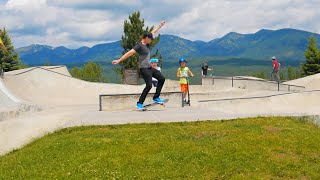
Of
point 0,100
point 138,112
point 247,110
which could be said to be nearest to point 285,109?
point 247,110

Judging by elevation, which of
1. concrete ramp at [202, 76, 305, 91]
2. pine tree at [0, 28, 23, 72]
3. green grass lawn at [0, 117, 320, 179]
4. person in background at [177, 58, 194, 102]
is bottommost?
green grass lawn at [0, 117, 320, 179]

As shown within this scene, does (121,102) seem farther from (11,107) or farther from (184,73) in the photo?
(11,107)

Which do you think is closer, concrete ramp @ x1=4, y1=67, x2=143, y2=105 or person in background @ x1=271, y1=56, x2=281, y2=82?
Result: concrete ramp @ x1=4, y1=67, x2=143, y2=105

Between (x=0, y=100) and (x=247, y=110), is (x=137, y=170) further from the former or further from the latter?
(x=0, y=100)

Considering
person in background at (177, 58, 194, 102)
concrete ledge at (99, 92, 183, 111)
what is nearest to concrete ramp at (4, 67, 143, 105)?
person in background at (177, 58, 194, 102)

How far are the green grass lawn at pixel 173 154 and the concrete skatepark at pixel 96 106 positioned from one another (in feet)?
4.23

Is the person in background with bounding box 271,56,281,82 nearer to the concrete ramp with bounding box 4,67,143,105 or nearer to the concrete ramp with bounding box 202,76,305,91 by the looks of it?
the concrete ramp with bounding box 202,76,305,91

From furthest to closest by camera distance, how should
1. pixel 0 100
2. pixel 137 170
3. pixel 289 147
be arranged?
pixel 0 100 < pixel 289 147 < pixel 137 170

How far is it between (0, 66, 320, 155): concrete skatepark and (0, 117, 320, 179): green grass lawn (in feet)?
4.23

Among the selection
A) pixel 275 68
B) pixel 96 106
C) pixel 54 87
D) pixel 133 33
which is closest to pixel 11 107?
pixel 96 106

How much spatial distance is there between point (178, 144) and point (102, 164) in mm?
1817

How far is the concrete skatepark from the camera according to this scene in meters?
11.3

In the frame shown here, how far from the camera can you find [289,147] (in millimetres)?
8086

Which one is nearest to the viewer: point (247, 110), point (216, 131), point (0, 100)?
point (216, 131)
